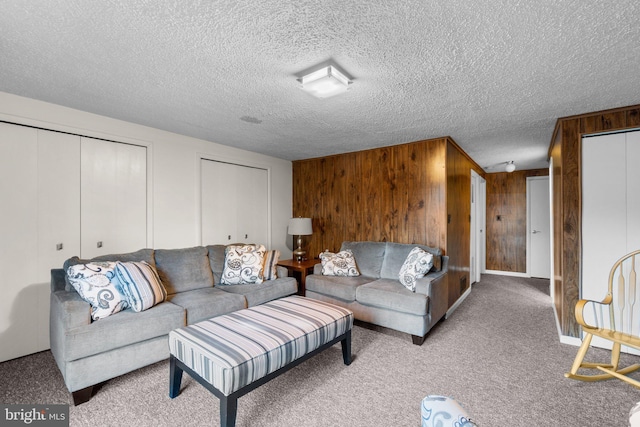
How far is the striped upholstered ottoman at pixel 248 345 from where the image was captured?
1629 mm

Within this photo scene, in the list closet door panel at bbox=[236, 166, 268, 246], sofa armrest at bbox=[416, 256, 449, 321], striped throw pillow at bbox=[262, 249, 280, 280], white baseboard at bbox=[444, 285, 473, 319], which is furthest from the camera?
closet door panel at bbox=[236, 166, 268, 246]

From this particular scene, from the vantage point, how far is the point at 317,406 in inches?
75.7

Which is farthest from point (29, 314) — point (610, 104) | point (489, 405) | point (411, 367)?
point (610, 104)

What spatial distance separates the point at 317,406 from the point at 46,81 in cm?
308

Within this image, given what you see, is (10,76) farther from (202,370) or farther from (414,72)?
(414,72)

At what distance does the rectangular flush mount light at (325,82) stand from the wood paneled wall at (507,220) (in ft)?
17.7

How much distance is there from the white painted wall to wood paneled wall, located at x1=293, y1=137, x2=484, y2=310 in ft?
4.64

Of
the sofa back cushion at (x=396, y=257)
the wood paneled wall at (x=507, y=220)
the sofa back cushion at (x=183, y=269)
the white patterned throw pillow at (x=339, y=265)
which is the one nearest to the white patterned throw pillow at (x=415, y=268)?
the sofa back cushion at (x=396, y=257)

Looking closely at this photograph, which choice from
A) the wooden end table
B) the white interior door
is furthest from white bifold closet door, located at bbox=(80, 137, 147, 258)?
the white interior door

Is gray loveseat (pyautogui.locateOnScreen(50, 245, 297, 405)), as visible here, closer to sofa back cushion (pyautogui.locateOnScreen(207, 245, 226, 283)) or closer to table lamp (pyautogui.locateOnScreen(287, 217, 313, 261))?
sofa back cushion (pyautogui.locateOnScreen(207, 245, 226, 283))

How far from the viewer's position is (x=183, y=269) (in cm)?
311

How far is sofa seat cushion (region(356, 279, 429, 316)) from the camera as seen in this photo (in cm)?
285

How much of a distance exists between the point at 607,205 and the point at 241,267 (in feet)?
12.3

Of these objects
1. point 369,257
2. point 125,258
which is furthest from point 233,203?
point 369,257
